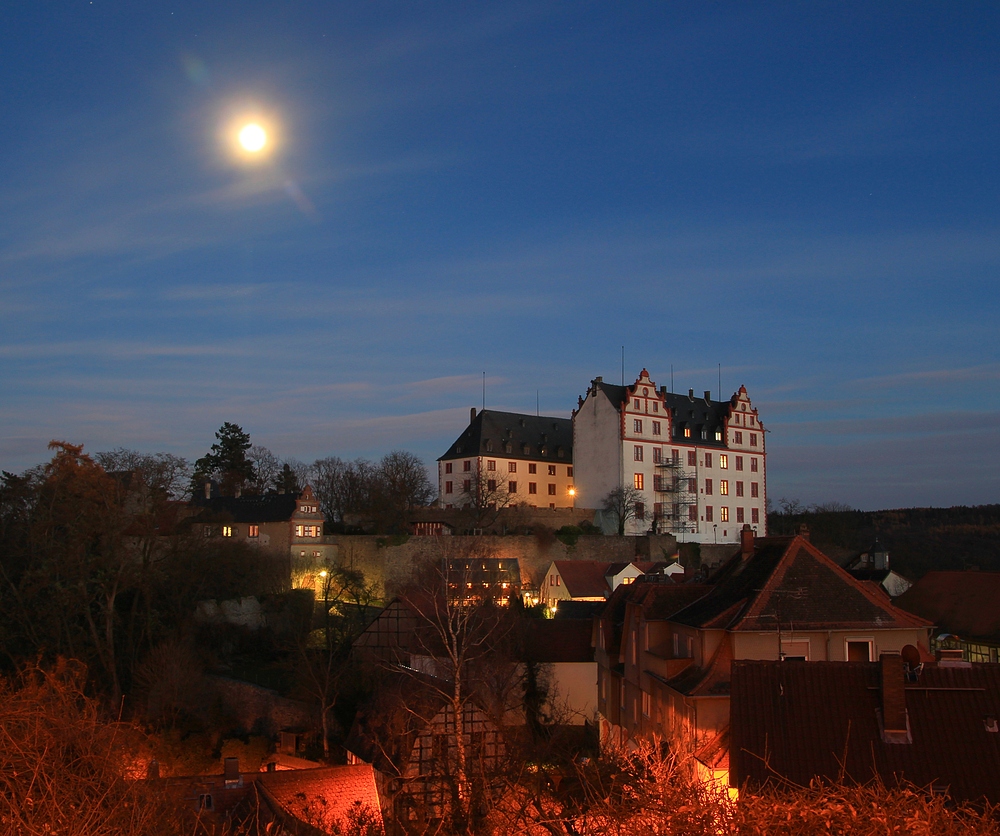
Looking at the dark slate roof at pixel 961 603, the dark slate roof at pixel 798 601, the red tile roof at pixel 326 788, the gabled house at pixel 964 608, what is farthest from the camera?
the dark slate roof at pixel 961 603

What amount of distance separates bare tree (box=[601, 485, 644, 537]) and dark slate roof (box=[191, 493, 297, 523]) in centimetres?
1927

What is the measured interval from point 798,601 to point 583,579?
103 ft

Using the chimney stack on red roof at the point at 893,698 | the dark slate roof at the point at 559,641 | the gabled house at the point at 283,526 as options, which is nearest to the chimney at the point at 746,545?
the chimney stack on red roof at the point at 893,698

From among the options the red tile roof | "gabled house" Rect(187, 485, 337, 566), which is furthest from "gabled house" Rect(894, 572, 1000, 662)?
"gabled house" Rect(187, 485, 337, 566)

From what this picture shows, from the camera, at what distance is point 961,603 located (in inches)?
1293

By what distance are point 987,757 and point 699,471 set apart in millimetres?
52295

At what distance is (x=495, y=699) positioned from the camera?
30172 millimetres

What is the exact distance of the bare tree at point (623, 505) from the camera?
6050cm

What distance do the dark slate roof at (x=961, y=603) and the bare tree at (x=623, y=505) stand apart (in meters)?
25.4

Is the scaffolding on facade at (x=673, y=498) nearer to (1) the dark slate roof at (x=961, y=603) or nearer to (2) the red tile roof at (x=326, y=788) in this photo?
(1) the dark slate roof at (x=961, y=603)

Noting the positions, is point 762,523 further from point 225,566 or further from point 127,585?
point 127,585

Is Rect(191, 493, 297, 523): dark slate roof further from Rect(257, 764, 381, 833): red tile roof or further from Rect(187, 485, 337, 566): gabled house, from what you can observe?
Rect(257, 764, 381, 833): red tile roof

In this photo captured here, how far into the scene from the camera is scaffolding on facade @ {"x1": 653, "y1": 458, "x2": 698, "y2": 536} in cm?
6244

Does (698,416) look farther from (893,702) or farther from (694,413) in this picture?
(893,702)
